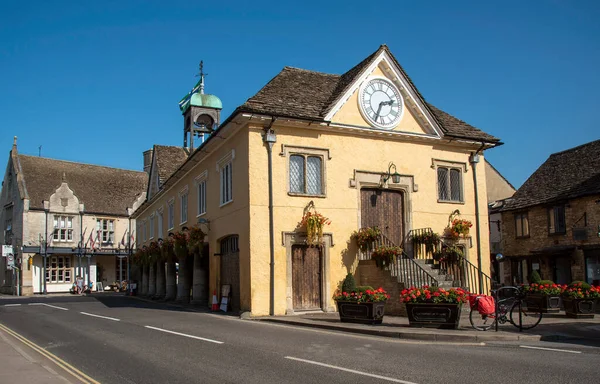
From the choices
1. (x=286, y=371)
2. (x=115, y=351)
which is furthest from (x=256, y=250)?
(x=286, y=371)

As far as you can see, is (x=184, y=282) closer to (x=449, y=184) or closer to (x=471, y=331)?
(x=449, y=184)

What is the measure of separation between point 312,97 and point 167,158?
1784cm

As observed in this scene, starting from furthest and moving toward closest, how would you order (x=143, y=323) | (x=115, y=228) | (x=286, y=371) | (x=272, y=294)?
(x=115, y=228) < (x=272, y=294) < (x=143, y=323) < (x=286, y=371)

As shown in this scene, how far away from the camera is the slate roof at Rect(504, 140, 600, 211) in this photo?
31.8 meters

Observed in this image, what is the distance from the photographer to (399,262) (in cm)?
1883

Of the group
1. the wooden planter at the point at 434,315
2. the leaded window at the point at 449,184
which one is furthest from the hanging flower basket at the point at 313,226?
the leaded window at the point at 449,184

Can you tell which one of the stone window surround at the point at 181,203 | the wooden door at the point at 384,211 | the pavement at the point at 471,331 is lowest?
the pavement at the point at 471,331

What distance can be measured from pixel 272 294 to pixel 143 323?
4264mm

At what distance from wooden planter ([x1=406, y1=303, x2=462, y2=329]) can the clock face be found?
8.96 m

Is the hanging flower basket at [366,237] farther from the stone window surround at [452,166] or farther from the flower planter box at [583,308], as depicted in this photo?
the flower planter box at [583,308]

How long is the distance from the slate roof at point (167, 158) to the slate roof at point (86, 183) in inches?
851

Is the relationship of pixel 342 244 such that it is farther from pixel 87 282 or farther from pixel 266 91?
pixel 87 282

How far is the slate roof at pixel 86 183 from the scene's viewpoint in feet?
177

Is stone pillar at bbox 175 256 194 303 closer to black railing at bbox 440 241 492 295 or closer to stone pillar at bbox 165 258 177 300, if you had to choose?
stone pillar at bbox 165 258 177 300
